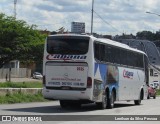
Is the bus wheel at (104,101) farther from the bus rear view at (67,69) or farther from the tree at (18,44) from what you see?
the tree at (18,44)

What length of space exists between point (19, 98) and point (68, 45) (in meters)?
7.59

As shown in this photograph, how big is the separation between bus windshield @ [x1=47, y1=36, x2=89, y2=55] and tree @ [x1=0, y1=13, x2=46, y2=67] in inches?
735

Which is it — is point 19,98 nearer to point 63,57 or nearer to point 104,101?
point 104,101

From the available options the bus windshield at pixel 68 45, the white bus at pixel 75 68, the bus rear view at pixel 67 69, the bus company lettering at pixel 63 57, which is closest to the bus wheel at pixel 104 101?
the white bus at pixel 75 68

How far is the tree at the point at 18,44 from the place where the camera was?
142 feet

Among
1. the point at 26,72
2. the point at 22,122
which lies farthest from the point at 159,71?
the point at 22,122

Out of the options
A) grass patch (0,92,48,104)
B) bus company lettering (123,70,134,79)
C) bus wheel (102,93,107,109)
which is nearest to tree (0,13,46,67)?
grass patch (0,92,48,104)

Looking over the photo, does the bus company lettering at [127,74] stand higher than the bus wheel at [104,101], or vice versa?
the bus company lettering at [127,74]

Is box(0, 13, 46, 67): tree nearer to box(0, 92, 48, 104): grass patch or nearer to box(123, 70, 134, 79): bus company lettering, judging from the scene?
box(0, 92, 48, 104): grass patch

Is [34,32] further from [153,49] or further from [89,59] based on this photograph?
[153,49]

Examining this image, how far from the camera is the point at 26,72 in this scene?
95.0 meters

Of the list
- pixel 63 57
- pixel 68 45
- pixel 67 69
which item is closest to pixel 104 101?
pixel 67 69

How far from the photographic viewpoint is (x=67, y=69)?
23.4 m

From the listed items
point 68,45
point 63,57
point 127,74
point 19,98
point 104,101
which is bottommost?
point 19,98
